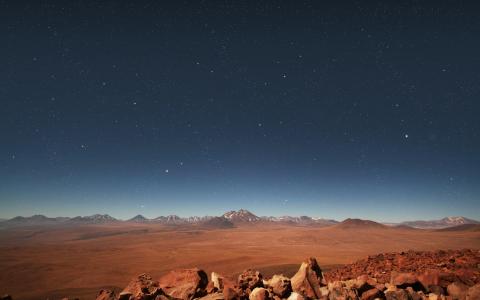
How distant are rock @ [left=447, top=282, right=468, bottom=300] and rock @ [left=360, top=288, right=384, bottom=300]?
88.2 inches

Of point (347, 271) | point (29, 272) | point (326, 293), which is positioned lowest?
point (29, 272)

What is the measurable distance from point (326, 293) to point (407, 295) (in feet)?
7.42

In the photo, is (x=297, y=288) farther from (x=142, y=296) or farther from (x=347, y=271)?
(x=347, y=271)

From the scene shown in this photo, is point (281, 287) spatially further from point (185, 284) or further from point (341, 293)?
point (185, 284)

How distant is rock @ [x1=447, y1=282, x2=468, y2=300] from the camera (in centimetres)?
845

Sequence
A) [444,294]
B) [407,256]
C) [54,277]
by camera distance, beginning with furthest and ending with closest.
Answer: [54,277], [407,256], [444,294]

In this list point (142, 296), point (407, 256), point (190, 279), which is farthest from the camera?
point (407, 256)

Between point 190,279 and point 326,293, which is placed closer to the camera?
point 326,293

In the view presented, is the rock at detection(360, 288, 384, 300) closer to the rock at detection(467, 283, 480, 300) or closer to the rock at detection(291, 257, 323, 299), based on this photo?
the rock at detection(291, 257, 323, 299)

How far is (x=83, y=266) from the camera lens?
5900 cm

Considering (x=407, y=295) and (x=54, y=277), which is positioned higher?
(x=407, y=295)

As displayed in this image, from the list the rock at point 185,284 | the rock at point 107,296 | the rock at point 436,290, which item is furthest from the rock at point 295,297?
the rock at point 107,296

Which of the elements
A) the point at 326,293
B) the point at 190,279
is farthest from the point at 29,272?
the point at 326,293

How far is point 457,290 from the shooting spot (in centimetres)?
873
